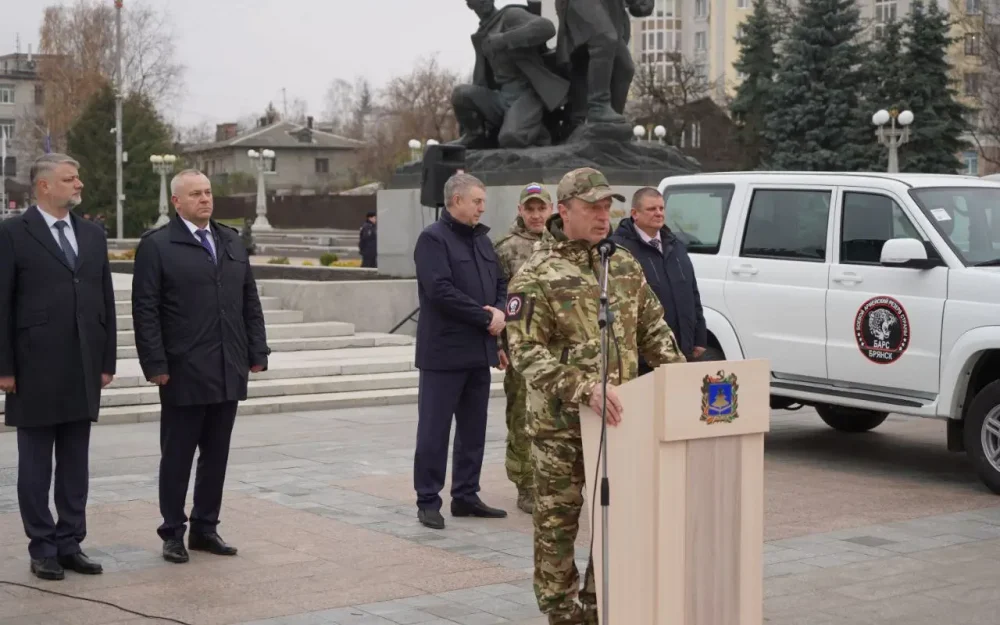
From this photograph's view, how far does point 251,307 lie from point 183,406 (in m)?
0.70

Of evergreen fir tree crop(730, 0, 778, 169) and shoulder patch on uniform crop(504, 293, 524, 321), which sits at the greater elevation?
evergreen fir tree crop(730, 0, 778, 169)

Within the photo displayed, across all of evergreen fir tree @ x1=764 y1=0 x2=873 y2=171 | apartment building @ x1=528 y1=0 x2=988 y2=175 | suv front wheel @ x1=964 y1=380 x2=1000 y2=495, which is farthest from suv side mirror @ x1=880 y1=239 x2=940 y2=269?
apartment building @ x1=528 y1=0 x2=988 y2=175

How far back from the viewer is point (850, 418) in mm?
13102

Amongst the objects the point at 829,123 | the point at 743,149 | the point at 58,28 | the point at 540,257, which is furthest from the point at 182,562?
the point at 58,28

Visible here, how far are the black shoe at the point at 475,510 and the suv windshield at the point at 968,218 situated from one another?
12.7 ft

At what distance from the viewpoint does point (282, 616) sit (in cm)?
662

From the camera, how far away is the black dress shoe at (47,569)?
7293mm

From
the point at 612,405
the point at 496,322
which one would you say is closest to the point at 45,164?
the point at 496,322

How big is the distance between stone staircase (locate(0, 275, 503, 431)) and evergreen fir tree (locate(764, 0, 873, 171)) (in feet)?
124

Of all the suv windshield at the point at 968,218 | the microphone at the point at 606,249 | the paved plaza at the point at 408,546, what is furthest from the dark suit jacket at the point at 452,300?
the suv windshield at the point at 968,218

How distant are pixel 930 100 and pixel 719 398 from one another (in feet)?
169

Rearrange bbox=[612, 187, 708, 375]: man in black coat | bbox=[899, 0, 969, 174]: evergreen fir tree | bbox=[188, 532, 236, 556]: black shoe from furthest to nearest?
bbox=[899, 0, 969, 174]: evergreen fir tree < bbox=[612, 187, 708, 375]: man in black coat < bbox=[188, 532, 236, 556]: black shoe

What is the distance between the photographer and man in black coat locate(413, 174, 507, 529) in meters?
8.73

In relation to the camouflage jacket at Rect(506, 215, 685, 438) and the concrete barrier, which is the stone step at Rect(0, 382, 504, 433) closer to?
the concrete barrier
